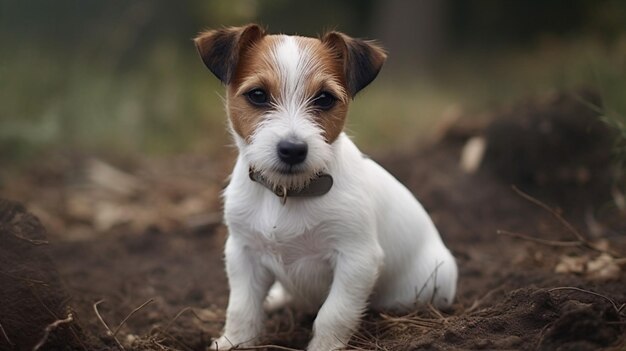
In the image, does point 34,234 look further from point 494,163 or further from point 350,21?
point 350,21

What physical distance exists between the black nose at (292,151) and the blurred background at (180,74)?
201 inches

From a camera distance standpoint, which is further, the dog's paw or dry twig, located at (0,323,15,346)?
the dog's paw

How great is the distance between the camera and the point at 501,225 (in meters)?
7.71

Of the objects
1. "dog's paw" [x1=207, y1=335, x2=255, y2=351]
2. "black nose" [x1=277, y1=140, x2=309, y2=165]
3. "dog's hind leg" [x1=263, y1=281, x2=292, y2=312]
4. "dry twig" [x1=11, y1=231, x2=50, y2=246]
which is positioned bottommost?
"dog's hind leg" [x1=263, y1=281, x2=292, y2=312]

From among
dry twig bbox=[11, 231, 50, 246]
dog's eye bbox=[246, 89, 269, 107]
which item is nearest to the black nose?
dog's eye bbox=[246, 89, 269, 107]

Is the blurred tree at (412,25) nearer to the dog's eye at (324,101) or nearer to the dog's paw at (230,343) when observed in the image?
the dog's eye at (324,101)

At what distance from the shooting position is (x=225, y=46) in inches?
174

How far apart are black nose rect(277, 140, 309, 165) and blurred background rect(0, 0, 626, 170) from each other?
5102 mm

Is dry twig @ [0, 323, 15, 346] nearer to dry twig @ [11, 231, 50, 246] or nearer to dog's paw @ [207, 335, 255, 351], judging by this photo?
dry twig @ [11, 231, 50, 246]

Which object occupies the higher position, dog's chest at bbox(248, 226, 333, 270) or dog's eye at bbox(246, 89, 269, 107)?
dog's eye at bbox(246, 89, 269, 107)

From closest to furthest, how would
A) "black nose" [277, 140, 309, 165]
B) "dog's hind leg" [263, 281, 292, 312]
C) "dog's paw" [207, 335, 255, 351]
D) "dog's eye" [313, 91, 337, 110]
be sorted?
"black nose" [277, 140, 309, 165] < "dog's eye" [313, 91, 337, 110] < "dog's paw" [207, 335, 255, 351] < "dog's hind leg" [263, 281, 292, 312]

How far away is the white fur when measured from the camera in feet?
13.9

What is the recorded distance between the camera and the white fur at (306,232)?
4230 mm

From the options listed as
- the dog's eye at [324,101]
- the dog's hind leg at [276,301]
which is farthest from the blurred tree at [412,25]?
the dog's eye at [324,101]
